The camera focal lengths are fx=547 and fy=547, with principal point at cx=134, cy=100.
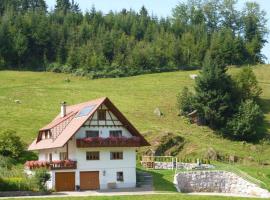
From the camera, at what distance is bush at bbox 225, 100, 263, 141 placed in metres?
72.0

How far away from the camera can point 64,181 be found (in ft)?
153

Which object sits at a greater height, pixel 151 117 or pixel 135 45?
pixel 135 45

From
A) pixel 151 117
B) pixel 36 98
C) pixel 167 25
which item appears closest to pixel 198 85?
pixel 151 117

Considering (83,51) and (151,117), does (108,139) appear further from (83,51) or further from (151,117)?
(83,51)

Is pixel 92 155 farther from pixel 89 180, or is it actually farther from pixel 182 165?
pixel 182 165

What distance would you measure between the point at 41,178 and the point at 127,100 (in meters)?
47.1

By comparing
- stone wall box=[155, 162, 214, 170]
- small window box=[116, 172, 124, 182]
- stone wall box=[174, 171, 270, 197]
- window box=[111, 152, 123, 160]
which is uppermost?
window box=[111, 152, 123, 160]

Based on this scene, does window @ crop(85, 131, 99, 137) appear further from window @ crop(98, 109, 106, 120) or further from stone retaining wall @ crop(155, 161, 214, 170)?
stone retaining wall @ crop(155, 161, 214, 170)

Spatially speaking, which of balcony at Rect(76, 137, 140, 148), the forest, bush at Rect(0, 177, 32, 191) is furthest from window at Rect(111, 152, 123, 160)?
the forest

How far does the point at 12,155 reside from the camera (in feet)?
187

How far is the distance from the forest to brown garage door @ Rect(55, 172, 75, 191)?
2563 inches

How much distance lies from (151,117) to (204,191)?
98.0 ft

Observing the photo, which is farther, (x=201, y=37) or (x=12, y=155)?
(x=201, y=37)

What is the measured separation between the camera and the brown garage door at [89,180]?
47375 mm
